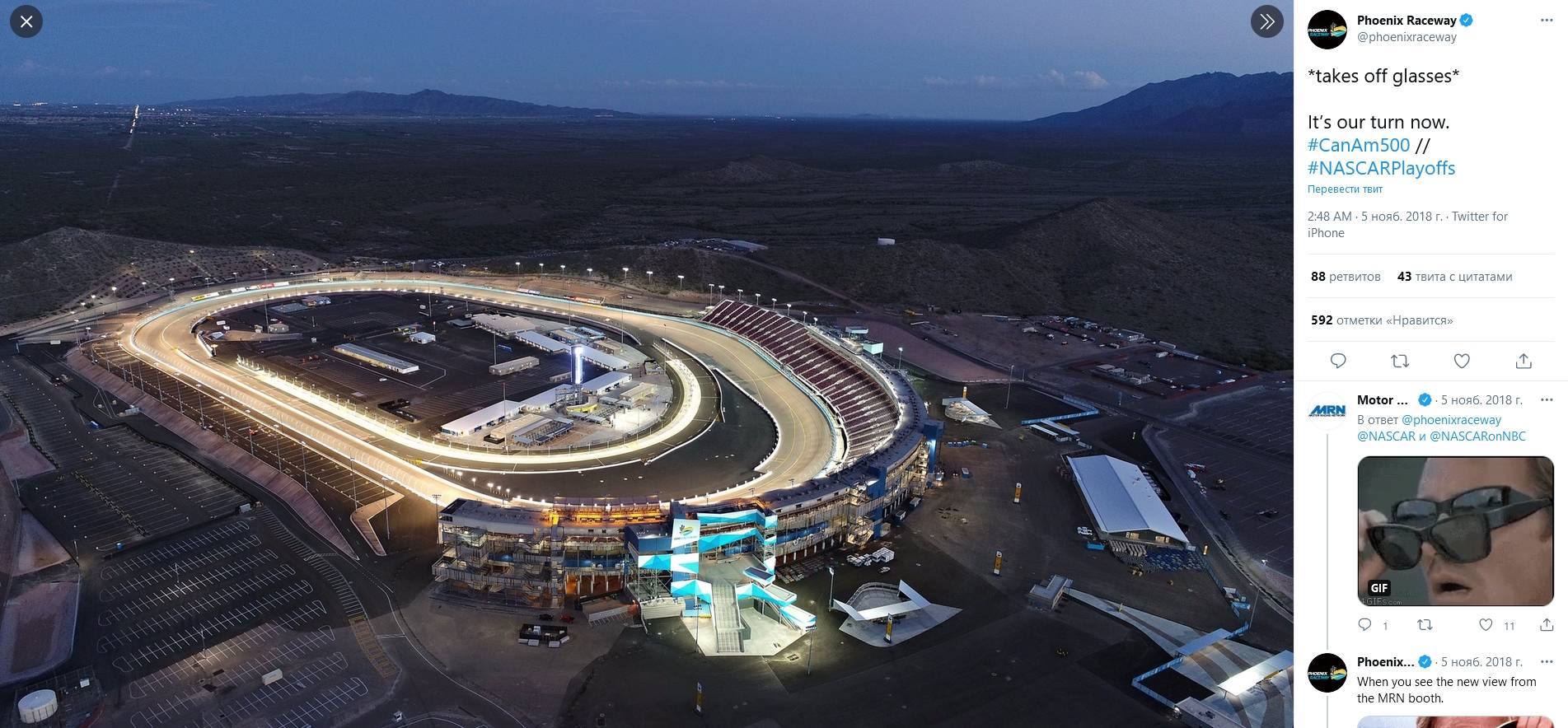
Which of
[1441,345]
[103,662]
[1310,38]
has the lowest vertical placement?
[103,662]

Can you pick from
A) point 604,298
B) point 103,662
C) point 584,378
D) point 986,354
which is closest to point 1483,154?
point 103,662

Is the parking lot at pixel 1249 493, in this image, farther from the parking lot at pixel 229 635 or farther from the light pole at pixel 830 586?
the parking lot at pixel 229 635

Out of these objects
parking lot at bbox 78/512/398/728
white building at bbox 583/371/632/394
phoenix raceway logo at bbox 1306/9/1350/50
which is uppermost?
phoenix raceway logo at bbox 1306/9/1350/50

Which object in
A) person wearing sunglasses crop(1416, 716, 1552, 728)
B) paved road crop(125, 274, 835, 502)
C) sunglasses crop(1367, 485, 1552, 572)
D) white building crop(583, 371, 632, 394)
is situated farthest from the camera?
white building crop(583, 371, 632, 394)

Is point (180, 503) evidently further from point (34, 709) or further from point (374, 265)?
point (374, 265)

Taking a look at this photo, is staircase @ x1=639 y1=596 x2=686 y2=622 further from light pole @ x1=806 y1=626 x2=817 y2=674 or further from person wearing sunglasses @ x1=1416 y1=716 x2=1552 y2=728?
person wearing sunglasses @ x1=1416 y1=716 x2=1552 y2=728

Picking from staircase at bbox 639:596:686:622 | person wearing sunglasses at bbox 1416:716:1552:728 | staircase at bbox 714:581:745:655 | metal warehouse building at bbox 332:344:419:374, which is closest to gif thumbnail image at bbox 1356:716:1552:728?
person wearing sunglasses at bbox 1416:716:1552:728

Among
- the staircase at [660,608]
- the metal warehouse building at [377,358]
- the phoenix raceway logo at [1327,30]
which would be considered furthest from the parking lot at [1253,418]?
the phoenix raceway logo at [1327,30]

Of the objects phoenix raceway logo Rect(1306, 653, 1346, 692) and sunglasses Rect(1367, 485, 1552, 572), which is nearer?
phoenix raceway logo Rect(1306, 653, 1346, 692)
